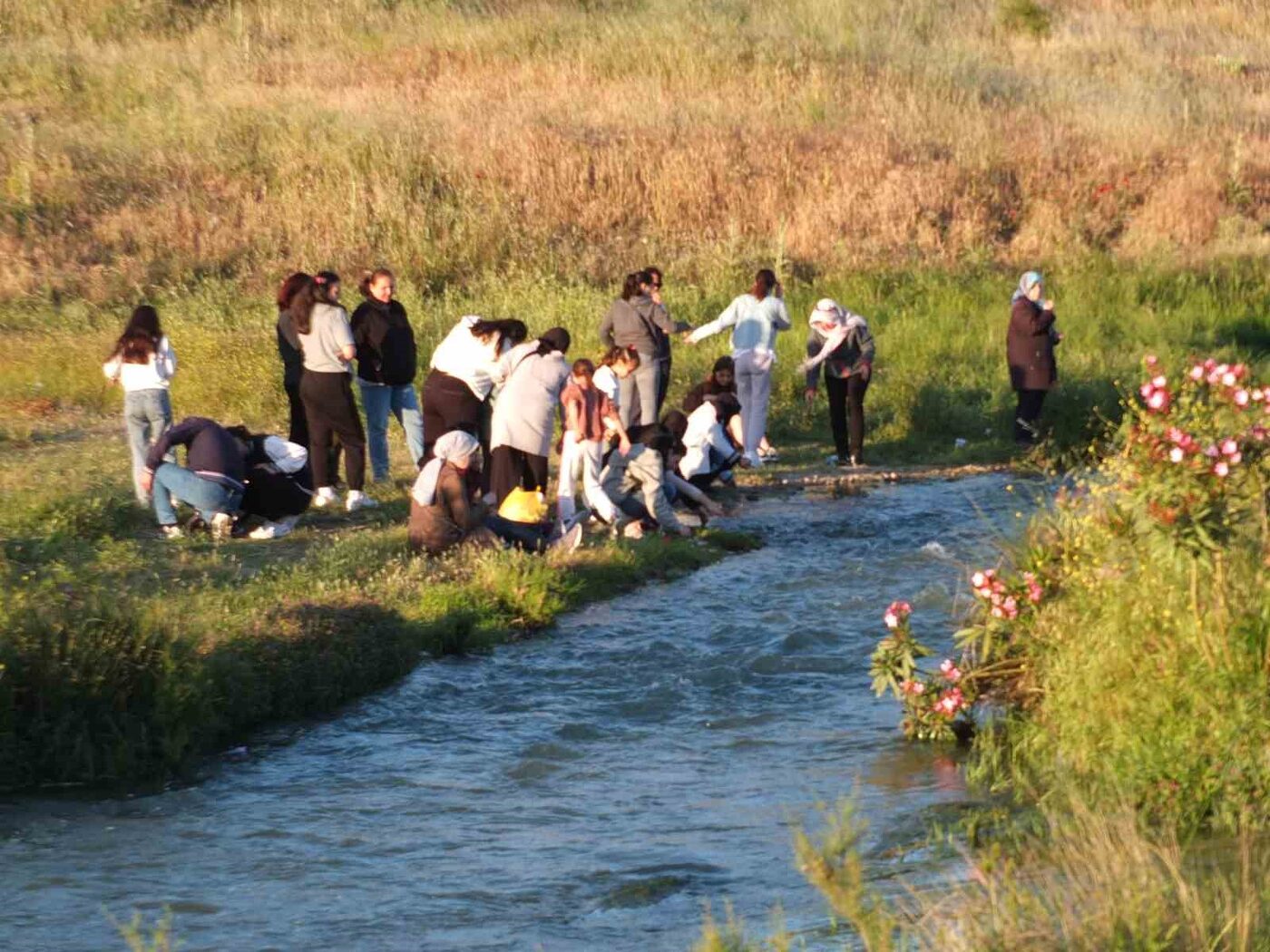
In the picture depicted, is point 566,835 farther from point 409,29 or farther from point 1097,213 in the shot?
point 409,29

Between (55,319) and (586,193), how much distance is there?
26.8 feet

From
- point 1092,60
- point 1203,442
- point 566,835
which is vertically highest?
point 1092,60

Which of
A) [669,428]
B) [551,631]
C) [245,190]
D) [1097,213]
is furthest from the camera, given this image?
[1097,213]

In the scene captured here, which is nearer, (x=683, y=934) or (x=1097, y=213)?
Result: (x=683, y=934)

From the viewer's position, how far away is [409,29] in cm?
3597

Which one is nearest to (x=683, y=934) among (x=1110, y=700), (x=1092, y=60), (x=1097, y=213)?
(x=1110, y=700)

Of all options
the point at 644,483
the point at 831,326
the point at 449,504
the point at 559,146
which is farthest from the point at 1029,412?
the point at 559,146

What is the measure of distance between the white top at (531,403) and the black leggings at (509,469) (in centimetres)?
6

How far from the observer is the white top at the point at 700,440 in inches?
623

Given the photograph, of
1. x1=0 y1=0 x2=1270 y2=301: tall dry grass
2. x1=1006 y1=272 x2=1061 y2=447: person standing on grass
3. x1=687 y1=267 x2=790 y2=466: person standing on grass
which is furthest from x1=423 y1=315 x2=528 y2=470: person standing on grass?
x1=0 y1=0 x2=1270 y2=301: tall dry grass

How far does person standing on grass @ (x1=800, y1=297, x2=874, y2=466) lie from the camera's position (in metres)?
17.6

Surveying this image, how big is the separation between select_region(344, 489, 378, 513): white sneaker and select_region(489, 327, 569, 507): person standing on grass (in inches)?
43.5

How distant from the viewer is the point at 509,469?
14273mm

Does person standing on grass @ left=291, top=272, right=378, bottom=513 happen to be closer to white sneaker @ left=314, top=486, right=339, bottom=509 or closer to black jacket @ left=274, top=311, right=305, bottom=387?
white sneaker @ left=314, top=486, right=339, bottom=509
